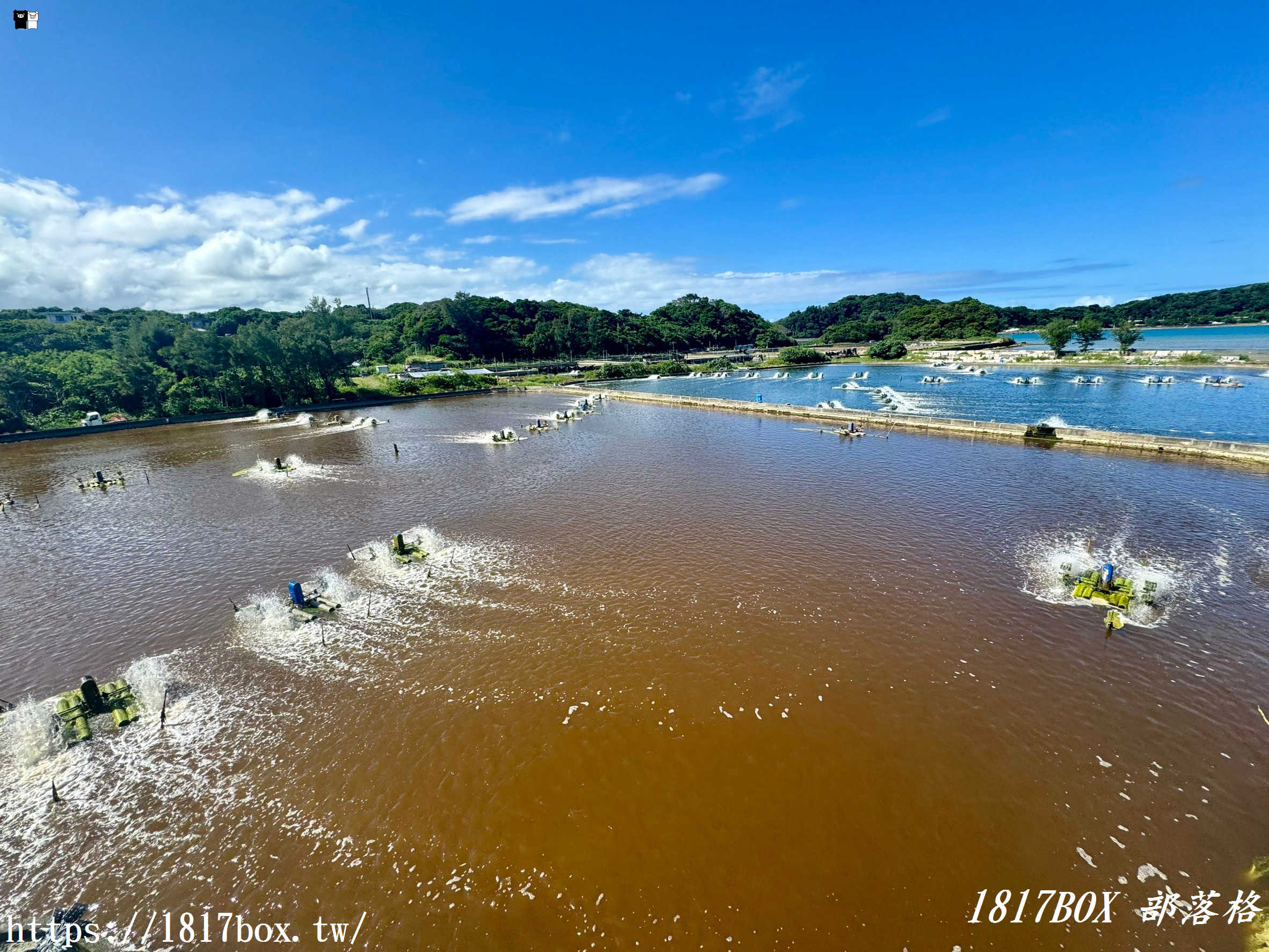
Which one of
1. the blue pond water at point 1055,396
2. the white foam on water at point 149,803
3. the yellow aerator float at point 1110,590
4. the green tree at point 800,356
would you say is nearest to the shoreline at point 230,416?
the blue pond water at point 1055,396

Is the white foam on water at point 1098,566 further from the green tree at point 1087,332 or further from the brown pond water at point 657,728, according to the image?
the green tree at point 1087,332

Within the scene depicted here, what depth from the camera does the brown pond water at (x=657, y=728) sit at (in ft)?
30.2

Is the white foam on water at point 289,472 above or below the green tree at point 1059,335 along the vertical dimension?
below

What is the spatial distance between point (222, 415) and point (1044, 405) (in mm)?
116052

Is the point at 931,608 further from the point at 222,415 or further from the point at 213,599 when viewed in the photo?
the point at 222,415

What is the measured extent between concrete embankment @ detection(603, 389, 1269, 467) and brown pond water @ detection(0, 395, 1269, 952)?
9.74 metres

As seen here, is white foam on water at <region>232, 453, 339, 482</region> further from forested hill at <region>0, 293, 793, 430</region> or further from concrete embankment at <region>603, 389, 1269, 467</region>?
concrete embankment at <region>603, 389, 1269, 467</region>

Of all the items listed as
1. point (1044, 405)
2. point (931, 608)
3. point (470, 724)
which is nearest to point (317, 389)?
point (470, 724)

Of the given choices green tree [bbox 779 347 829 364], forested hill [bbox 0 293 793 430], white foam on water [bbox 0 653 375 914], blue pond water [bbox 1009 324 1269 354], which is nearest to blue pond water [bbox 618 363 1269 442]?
green tree [bbox 779 347 829 364]

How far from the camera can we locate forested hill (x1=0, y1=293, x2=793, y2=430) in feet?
216

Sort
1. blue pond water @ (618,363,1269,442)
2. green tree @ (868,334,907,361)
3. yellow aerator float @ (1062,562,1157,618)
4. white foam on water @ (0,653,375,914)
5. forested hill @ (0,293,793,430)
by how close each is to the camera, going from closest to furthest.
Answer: white foam on water @ (0,653,375,914), yellow aerator float @ (1062,562,1157,618), blue pond water @ (618,363,1269,442), forested hill @ (0,293,793,430), green tree @ (868,334,907,361)

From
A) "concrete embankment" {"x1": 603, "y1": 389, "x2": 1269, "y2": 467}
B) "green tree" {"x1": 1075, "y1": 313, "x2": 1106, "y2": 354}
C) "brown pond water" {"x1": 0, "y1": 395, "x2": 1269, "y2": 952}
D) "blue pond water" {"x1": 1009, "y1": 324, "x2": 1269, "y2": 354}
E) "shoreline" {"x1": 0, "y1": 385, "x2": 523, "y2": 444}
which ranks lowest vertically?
"brown pond water" {"x1": 0, "y1": 395, "x2": 1269, "y2": 952}

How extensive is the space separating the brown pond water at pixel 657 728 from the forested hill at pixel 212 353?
55882mm

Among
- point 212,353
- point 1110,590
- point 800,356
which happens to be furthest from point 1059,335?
point 212,353
